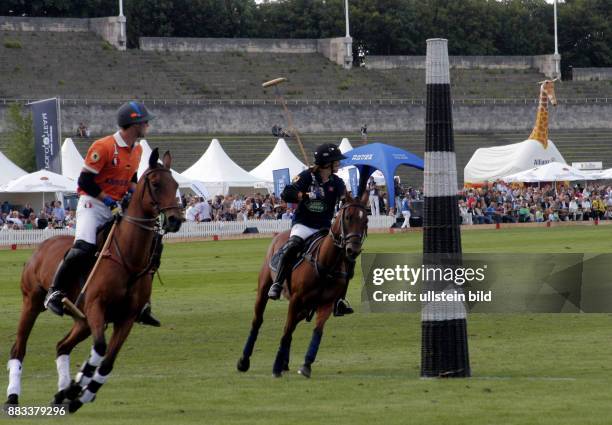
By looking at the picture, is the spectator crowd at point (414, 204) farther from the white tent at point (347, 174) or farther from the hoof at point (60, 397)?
the hoof at point (60, 397)

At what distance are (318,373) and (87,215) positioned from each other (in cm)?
388

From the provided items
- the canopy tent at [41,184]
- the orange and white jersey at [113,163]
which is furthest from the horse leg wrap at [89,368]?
the canopy tent at [41,184]

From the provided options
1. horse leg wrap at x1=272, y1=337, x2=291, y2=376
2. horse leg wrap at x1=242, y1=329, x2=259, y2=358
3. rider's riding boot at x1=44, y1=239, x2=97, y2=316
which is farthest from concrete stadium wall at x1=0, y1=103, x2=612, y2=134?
rider's riding boot at x1=44, y1=239, x2=97, y2=316

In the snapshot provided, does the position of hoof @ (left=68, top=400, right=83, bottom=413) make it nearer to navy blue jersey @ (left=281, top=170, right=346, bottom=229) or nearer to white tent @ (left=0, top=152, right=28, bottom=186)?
navy blue jersey @ (left=281, top=170, right=346, bottom=229)

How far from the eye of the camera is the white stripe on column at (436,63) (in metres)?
15.4

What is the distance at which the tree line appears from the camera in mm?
114688

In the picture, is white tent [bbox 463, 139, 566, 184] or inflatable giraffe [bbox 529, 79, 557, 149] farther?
inflatable giraffe [bbox 529, 79, 557, 149]

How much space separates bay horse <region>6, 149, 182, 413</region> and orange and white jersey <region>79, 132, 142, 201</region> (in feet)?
1.77

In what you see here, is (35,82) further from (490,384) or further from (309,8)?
(490,384)

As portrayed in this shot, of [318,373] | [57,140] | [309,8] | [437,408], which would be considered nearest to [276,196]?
[57,140]

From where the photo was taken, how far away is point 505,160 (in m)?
69.6

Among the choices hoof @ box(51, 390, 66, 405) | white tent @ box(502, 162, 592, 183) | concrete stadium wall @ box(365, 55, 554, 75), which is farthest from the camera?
concrete stadium wall @ box(365, 55, 554, 75)

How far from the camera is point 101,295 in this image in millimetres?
13547

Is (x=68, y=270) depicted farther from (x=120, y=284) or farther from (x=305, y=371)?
(x=305, y=371)
